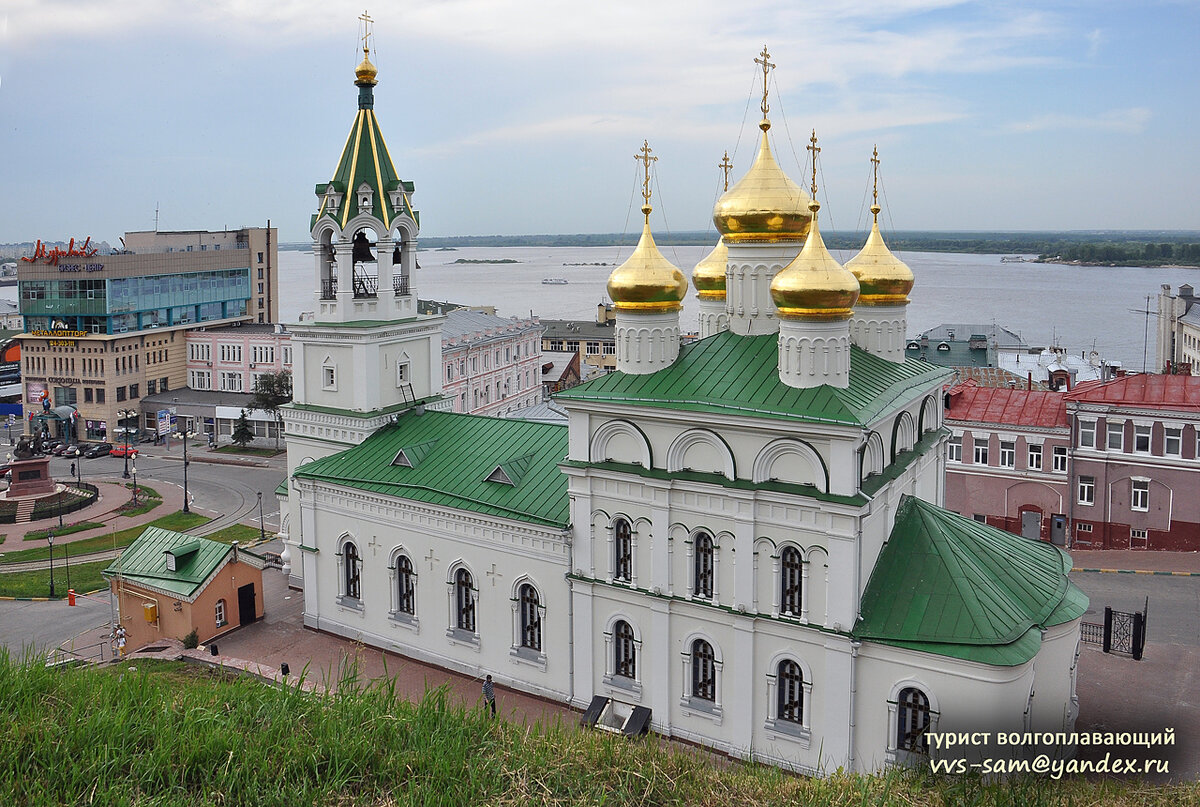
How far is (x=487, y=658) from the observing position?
19719 mm

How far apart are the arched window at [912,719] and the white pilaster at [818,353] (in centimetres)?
484

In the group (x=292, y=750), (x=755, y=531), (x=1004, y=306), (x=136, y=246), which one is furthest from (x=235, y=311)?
(x=1004, y=306)

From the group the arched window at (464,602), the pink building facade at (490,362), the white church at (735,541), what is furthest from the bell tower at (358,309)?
the pink building facade at (490,362)

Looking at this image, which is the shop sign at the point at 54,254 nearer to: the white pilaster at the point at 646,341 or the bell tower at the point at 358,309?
the bell tower at the point at 358,309

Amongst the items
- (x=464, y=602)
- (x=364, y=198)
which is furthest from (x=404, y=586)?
(x=364, y=198)

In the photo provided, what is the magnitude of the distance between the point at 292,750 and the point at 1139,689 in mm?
16465

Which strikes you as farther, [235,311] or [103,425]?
[235,311]

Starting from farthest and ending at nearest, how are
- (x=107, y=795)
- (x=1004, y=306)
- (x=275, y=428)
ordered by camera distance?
(x=1004, y=306)
(x=275, y=428)
(x=107, y=795)

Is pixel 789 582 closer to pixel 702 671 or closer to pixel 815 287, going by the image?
pixel 702 671

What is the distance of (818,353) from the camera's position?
623 inches

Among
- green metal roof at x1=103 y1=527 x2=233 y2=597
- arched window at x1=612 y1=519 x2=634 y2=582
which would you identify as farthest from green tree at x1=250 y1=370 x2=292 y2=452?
arched window at x1=612 y1=519 x2=634 y2=582

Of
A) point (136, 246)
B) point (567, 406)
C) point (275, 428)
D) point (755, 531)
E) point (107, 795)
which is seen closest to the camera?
point (107, 795)

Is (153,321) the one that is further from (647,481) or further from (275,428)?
(647,481)

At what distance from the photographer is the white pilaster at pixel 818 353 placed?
51.9 feet
